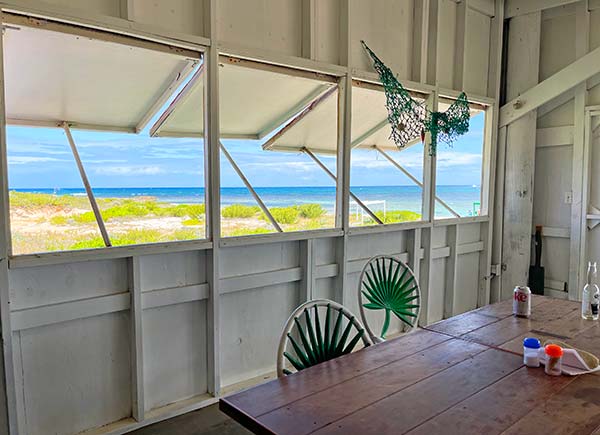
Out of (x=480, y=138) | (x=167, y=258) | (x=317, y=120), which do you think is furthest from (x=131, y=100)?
(x=480, y=138)

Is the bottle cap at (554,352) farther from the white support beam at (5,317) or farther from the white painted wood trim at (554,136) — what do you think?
the white painted wood trim at (554,136)

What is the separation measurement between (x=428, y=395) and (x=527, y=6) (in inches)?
156

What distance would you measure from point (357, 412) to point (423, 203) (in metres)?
2.77

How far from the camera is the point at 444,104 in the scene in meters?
3.94

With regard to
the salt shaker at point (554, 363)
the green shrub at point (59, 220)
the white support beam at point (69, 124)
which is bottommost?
the salt shaker at point (554, 363)

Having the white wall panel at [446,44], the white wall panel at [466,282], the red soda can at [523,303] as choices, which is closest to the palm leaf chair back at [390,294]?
the red soda can at [523,303]

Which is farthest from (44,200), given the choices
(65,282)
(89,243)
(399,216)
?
(399,216)

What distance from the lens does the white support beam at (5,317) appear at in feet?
6.34

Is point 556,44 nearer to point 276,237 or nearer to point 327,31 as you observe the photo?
point 327,31

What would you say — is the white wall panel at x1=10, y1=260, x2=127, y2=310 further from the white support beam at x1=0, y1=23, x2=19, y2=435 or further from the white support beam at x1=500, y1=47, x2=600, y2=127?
the white support beam at x1=500, y1=47, x2=600, y2=127

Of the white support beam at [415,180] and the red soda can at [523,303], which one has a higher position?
the white support beam at [415,180]

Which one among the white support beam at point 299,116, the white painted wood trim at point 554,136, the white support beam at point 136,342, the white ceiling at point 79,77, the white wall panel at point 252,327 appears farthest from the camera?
the white painted wood trim at point 554,136

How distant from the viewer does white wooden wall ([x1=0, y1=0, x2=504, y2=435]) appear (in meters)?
2.14

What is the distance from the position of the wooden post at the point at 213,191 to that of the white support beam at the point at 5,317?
0.95 meters
